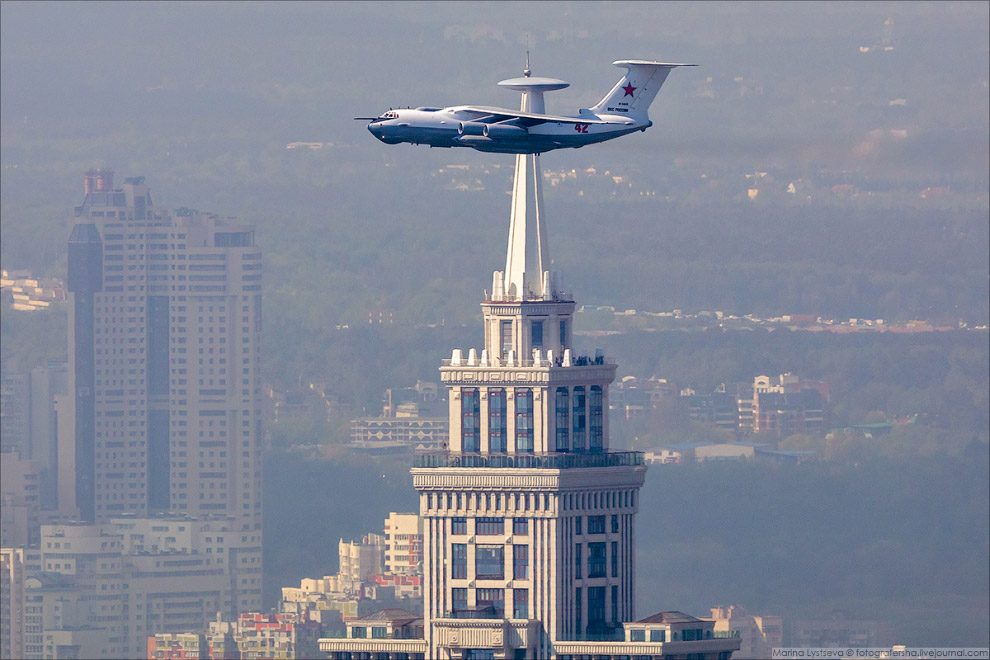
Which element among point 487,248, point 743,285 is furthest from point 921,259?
point 487,248

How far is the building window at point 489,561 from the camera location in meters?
149

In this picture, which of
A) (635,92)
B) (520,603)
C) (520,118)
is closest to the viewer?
(520,118)

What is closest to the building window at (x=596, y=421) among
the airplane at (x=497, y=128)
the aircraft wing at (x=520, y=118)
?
the airplane at (x=497, y=128)

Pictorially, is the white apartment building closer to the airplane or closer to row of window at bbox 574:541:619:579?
row of window at bbox 574:541:619:579

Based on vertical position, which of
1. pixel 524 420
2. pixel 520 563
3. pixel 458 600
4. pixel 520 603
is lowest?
pixel 520 603

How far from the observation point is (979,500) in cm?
18450

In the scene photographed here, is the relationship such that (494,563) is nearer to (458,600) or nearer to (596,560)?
(458,600)

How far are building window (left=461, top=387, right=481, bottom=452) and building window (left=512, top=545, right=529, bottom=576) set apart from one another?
4871 millimetres

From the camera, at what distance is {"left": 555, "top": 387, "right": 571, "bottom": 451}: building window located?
152m

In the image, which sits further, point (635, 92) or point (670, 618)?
point (670, 618)

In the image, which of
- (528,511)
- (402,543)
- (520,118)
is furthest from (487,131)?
(402,543)

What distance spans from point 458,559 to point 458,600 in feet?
6.19

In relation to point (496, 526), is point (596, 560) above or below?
below

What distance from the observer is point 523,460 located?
149750 mm
